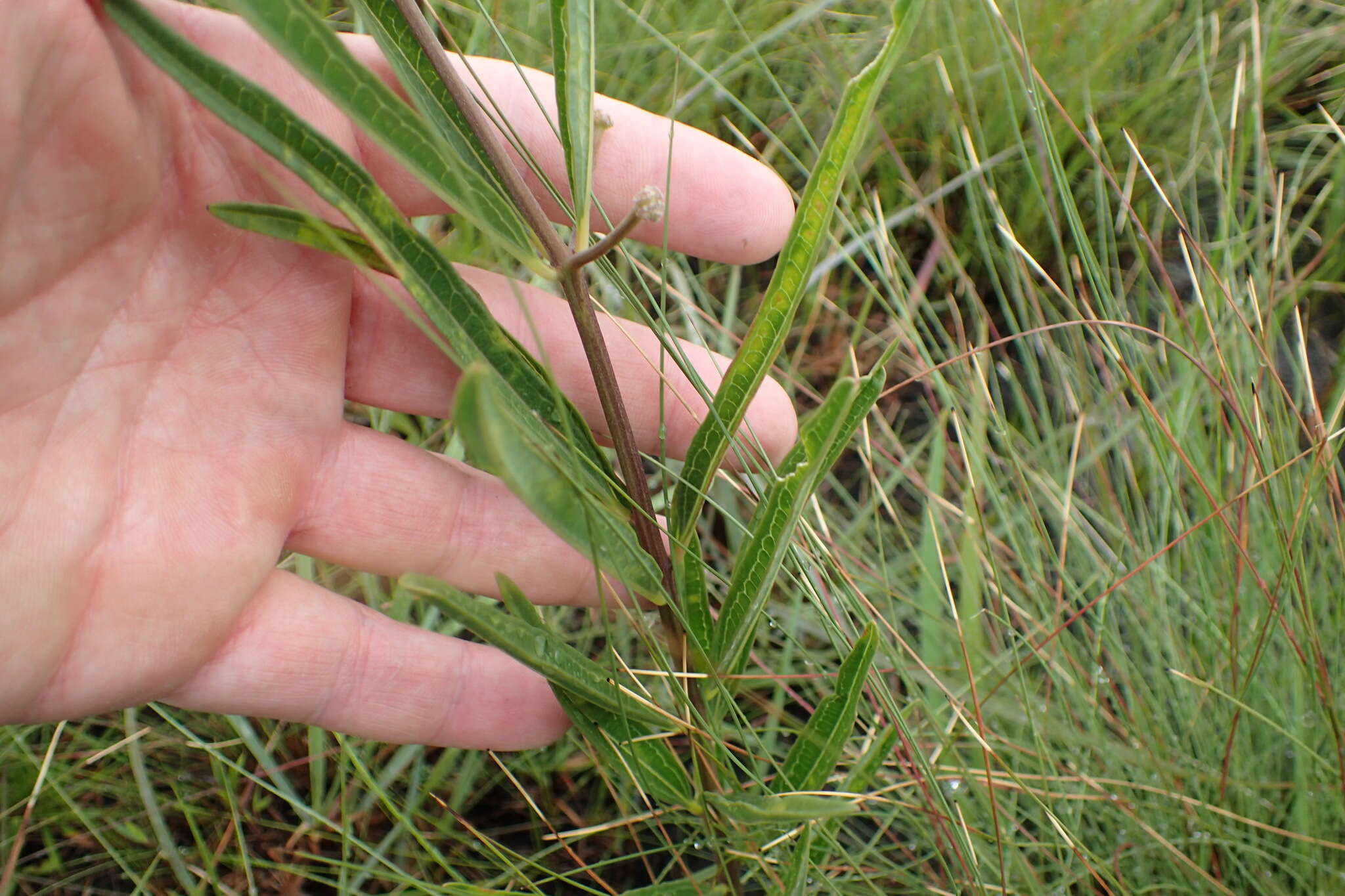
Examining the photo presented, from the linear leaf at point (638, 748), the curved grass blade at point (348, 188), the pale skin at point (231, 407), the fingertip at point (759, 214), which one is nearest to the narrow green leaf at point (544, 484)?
the curved grass blade at point (348, 188)

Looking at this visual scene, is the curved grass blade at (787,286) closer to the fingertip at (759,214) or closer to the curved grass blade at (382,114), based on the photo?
the curved grass blade at (382,114)

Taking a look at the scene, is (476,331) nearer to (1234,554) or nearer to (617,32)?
(1234,554)

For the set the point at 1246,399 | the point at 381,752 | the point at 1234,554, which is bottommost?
the point at 381,752

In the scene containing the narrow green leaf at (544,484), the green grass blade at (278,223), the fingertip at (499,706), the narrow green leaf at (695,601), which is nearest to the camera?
the narrow green leaf at (544,484)

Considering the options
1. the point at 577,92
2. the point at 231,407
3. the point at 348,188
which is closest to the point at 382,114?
the point at 348,188

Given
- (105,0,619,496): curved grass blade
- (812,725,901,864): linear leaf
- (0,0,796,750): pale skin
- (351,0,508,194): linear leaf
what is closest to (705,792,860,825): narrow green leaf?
(812,725,901,864): linear leaf

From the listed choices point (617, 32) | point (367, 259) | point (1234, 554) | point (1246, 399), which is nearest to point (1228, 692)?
point (1234, 554)
